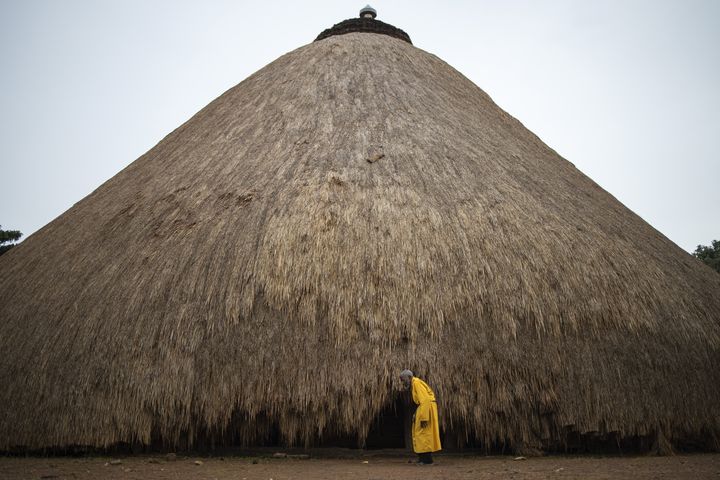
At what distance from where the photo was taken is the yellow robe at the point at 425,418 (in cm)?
681

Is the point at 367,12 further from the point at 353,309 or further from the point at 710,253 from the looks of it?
the point at 710,253

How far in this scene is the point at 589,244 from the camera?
9.05 metres

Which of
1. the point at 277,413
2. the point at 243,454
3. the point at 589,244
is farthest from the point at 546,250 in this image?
the point at 243,454

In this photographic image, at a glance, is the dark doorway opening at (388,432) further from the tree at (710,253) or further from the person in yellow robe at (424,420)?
the tree at (710,253)

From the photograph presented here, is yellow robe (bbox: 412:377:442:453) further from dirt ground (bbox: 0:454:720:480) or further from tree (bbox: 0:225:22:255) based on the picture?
tree (bbox: 0:225:22:255)

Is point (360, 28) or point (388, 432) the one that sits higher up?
point (360, 28)

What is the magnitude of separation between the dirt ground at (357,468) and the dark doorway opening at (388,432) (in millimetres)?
1050

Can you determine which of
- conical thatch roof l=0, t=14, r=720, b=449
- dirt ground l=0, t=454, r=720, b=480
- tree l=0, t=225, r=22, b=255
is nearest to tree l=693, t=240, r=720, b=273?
conical thatch roof l=0, t=14, r=720, b=449

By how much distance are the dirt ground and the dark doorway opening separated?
1.05m

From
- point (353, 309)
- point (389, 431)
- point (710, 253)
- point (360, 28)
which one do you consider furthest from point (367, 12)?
point (710, 253)

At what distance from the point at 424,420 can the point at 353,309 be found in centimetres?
171

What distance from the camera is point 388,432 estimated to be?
900cm

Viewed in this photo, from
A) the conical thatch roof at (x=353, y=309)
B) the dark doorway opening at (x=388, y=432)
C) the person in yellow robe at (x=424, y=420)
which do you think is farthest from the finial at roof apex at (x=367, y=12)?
the person in yellow robe at (x=424, y=420)

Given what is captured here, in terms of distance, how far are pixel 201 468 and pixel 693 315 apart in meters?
7.09
